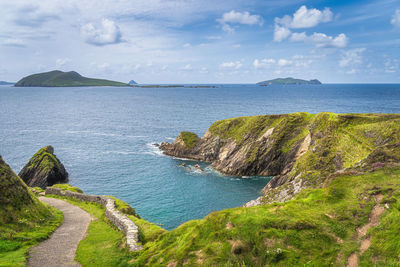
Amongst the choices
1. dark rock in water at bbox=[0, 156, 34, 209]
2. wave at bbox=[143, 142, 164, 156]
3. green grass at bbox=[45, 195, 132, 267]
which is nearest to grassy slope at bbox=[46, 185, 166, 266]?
green grass at bbox=[45, 195, 132, 267]

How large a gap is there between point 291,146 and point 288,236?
57963 millimetres

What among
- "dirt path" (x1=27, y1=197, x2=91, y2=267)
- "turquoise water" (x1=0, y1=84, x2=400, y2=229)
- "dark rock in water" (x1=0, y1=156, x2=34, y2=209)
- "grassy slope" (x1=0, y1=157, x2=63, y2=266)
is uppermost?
"dark rock in water" (x1=0, y1=156, x2=34, y2=209)

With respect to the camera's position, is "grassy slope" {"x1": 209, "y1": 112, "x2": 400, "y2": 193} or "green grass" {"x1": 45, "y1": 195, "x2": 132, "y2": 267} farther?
"grassy slope" {"x1": 209, "y1": 112, "x2": 400, "y2": 193}

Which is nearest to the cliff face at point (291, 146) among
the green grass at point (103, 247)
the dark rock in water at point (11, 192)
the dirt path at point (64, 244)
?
the green grass at point (103, 247)

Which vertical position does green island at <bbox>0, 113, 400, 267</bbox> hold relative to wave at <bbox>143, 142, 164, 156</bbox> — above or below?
above

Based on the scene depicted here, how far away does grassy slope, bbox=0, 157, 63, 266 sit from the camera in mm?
19297

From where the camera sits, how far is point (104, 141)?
3927 inches

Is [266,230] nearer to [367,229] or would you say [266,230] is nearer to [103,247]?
[367,229]

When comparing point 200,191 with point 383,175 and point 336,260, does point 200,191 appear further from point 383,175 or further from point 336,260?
point 336,260

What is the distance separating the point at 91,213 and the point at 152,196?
24509mm

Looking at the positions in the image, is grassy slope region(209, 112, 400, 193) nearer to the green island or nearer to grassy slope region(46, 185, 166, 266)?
the green island

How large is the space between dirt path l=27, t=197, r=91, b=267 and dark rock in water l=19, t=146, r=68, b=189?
1426 inches

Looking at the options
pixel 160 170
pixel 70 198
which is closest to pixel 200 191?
pixel 160 170

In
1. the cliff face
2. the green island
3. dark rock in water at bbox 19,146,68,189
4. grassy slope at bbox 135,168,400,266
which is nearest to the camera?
grassy slope at bbox 135,168,400,266
